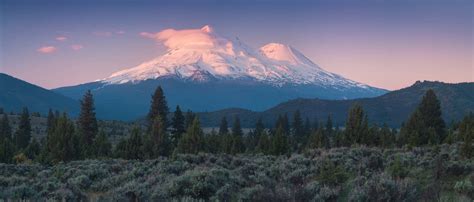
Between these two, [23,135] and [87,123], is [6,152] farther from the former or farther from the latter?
[23,135]

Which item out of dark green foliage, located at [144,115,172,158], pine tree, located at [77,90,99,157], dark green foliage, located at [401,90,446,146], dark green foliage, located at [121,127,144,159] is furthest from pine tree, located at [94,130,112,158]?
dark green foliage, located at [401,90,446,146]

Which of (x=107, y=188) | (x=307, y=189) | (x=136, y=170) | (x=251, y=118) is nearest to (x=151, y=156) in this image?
(x=136, y=170)

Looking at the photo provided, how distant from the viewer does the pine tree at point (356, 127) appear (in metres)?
40.5

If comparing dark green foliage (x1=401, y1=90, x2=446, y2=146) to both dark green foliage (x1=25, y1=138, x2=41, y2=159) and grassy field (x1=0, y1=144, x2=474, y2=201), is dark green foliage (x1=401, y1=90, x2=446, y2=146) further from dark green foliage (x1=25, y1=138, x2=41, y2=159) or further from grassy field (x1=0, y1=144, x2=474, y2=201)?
dark green foliage (x1=25, y1=138, x2=41, y2=159)

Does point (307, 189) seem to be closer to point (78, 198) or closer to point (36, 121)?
point (78, 198)

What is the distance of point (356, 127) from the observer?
40.7 metres

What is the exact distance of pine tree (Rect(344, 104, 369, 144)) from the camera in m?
40.5

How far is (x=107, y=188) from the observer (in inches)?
664

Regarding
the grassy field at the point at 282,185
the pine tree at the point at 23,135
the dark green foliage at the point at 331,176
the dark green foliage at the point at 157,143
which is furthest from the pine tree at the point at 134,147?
the dark green foliage at the point at 331,176

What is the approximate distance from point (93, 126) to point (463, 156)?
38.1m

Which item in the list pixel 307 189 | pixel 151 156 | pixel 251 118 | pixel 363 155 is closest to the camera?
pixel 307 189

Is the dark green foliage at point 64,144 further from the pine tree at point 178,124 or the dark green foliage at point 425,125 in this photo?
the dark green foliage at point 425,125

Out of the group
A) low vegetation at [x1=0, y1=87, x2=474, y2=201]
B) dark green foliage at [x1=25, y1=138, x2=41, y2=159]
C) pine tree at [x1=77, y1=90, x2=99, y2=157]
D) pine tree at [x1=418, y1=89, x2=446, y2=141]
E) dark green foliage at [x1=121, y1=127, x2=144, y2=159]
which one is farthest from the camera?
pine tree at [x1=77, y1=90, x2=99, y2=157]

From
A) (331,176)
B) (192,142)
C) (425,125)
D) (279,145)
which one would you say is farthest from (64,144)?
(425,125)
